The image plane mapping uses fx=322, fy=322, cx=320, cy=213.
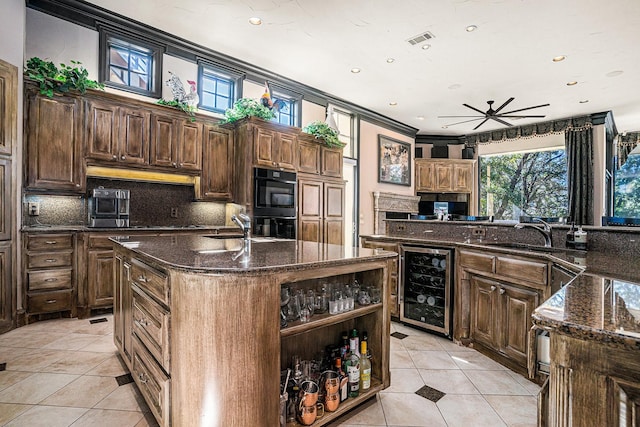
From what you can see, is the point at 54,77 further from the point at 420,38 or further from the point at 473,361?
the point at 473,361

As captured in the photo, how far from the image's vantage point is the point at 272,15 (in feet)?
12.1

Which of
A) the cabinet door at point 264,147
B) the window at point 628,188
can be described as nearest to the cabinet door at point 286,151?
the cabinet door at point 264,147

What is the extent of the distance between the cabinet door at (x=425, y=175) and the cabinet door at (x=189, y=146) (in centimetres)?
591

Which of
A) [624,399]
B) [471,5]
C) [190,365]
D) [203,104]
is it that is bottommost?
[190,365]

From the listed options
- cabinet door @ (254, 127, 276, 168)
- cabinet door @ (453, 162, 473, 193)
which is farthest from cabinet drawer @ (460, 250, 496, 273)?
cabinet door @ (453, 162, 473, 193)

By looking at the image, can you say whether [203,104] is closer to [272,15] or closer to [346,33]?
[272,15]

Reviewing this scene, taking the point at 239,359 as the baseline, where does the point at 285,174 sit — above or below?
above

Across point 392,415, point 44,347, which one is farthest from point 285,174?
point 392,415

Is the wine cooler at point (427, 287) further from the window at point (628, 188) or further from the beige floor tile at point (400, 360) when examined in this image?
the window at point (628, 188)

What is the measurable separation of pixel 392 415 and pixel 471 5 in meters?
3.95

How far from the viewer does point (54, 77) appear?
3.28 metres

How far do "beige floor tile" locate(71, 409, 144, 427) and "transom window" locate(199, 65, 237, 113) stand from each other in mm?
3917

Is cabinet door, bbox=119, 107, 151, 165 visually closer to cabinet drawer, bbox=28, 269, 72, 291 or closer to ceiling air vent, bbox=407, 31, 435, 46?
cabinet drawer, bbox=28, 269, 72, 291

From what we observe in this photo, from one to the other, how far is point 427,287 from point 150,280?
96.5 inches
